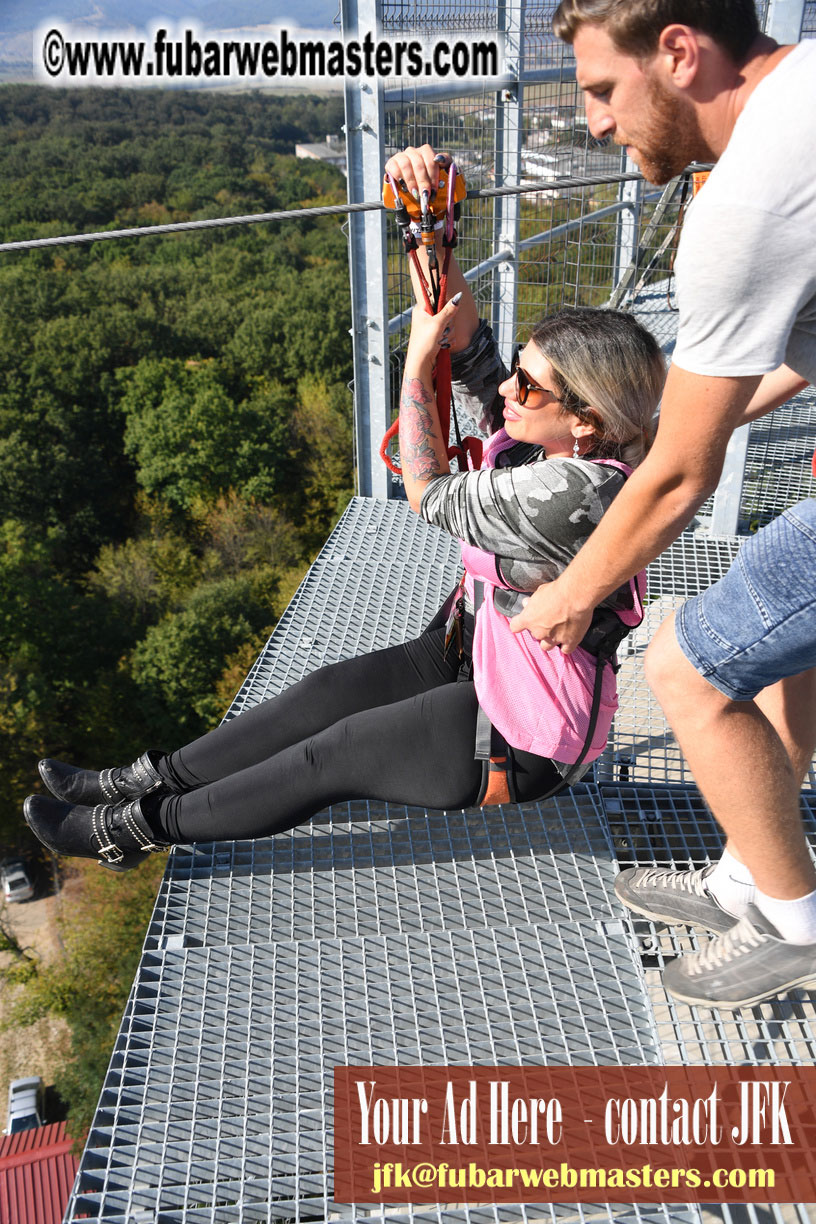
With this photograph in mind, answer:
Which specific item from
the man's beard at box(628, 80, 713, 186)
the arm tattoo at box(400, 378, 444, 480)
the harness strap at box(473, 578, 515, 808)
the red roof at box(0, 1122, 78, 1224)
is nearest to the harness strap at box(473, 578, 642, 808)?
the harness strap at box(473, 578, 515, 808)

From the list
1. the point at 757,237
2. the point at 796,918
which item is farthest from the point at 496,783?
the point at 757,237

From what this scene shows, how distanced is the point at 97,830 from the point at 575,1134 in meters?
1.22

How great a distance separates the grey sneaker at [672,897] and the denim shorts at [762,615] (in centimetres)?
58

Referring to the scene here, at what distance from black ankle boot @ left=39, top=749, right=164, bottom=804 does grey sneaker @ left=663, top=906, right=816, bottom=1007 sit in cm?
126

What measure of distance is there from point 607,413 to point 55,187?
44422mm

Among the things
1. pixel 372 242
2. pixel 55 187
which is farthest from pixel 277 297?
pixel 372 242

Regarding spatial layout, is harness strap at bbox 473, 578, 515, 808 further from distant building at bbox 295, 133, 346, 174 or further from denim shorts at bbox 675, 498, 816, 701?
distant building at bbox 295, 133, 346, 174

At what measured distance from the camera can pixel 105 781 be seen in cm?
229

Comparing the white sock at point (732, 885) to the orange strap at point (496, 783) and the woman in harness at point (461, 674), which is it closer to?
the woman in harness at point (461, 674)

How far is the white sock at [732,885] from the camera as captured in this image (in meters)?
1.81

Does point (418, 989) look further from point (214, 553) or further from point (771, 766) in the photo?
point (214, 553)

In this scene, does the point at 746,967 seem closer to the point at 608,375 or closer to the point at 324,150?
the point at 608,375

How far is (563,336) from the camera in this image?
5.70 feet

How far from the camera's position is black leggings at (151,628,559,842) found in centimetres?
197
